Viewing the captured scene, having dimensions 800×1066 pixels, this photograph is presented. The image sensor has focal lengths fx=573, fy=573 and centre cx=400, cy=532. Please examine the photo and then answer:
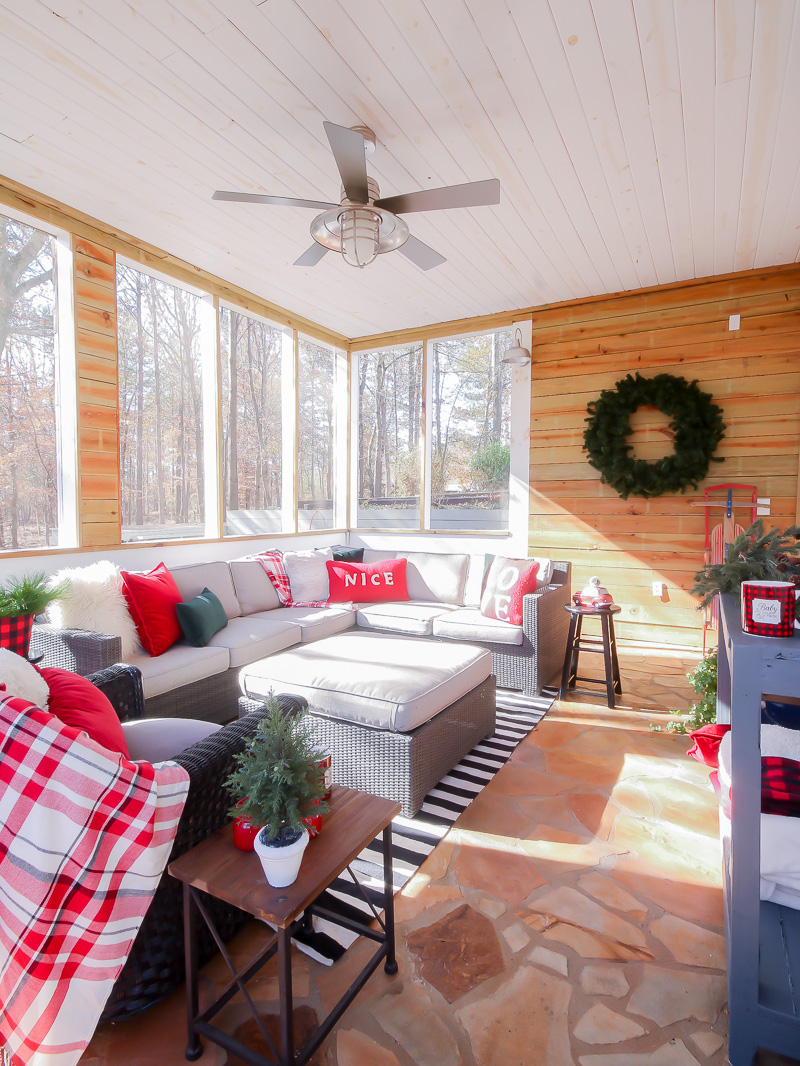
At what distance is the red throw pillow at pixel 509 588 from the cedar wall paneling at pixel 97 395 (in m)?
2.39

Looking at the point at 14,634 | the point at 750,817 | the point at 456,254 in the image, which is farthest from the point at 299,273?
the point at 750,817

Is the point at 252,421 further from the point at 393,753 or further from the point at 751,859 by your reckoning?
the point at 751,859

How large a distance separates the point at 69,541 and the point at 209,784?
2528 mm

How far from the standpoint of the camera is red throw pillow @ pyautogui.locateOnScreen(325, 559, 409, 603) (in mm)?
4117

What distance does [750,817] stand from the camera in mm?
1161

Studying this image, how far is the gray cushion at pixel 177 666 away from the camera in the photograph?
260 cm

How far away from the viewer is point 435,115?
2506mm

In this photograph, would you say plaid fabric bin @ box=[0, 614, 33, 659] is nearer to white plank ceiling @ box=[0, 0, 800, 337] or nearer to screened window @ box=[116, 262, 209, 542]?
screened window @ box=[116, 262, 209, 542]

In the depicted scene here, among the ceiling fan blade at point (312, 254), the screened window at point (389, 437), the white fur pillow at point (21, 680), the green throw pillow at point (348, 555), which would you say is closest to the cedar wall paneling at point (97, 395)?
the ceiling fan blade at point (312, 254)

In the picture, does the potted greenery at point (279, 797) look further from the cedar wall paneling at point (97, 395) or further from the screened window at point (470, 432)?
the screened window at point (470, 432)

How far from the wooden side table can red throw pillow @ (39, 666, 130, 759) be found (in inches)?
13.0

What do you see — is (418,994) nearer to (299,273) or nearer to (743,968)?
(743,968)

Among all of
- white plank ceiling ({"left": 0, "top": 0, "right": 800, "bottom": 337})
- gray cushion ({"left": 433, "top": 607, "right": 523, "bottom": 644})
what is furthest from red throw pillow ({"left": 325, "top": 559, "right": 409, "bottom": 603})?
white plank ceiling ({"left": 0, "top": 0, "right": 800, "bottom": 337})

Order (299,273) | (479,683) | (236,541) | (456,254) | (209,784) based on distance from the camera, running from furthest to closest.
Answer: (236,541)
(299,273)
(456,254)
(479,683)
(209,784)
